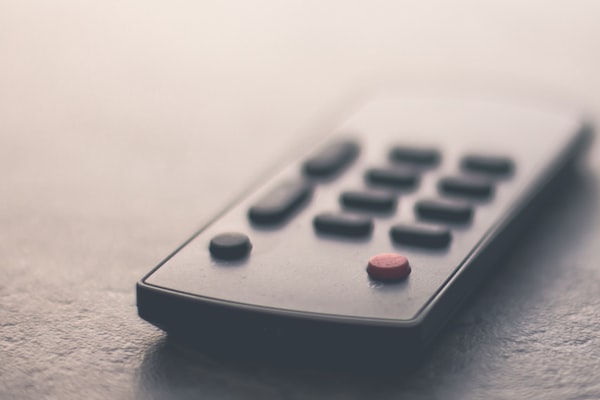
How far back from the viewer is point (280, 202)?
42 cm

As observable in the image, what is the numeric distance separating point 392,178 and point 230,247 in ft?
0.36

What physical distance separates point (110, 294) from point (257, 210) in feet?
A: 0.21

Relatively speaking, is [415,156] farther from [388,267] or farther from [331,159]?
[388,267]

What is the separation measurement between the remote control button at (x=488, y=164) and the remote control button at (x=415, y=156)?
1cm

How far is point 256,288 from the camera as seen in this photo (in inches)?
13.5

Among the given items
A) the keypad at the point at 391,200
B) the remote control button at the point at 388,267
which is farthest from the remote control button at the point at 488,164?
the remote control button at the point at 388,267

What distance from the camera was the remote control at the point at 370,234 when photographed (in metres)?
A: 0.32

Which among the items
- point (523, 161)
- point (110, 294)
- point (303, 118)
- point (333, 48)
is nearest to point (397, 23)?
point (333, 48)

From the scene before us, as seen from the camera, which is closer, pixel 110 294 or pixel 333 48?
pixel 110 294

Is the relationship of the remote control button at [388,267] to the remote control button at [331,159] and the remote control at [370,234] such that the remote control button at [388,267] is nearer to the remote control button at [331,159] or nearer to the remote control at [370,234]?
the remote control at [370,234]

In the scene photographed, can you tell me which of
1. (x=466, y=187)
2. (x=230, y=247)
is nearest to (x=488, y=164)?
(x=466, y=187)

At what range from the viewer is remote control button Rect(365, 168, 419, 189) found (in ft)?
1.48

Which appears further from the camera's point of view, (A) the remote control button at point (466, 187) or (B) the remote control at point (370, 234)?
(A) the remote control button at point (466, 187)

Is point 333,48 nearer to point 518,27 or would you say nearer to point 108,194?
point 518,27
